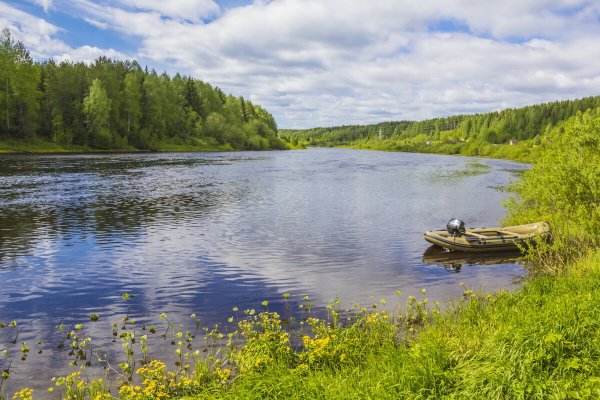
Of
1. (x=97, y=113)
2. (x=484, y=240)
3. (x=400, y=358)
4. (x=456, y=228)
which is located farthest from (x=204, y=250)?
(x=97, y=113)

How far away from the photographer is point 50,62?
12550 centimetres

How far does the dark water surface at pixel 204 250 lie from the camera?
715 inches

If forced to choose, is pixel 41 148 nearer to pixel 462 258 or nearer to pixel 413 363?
pixel 462 258

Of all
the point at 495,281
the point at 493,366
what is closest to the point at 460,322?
the point at 493,366

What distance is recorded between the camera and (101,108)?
370 ft

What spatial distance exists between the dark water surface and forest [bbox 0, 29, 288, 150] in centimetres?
5583

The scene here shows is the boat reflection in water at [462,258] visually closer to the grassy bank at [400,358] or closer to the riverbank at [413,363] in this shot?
the grassy bank at [400,358]

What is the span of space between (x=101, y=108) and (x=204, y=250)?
329 feet

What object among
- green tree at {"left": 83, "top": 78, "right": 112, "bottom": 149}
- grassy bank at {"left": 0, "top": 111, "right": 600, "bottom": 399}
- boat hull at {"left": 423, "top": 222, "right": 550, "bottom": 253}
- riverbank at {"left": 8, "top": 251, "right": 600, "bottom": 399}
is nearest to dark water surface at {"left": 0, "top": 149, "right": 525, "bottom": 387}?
boat hull at {"left": 423, "top": 222, "right": 550, "bottom": 253}

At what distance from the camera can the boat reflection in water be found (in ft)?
82.3

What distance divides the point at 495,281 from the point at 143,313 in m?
16.2

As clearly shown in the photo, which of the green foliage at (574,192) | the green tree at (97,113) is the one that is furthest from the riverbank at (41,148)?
the green foliage at (574,192)

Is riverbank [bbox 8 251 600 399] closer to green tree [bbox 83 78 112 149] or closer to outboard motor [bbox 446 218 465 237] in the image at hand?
outboard motor [bbox 446 218 465 237]

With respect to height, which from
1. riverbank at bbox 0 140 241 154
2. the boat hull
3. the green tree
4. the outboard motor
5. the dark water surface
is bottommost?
the dark water surface
